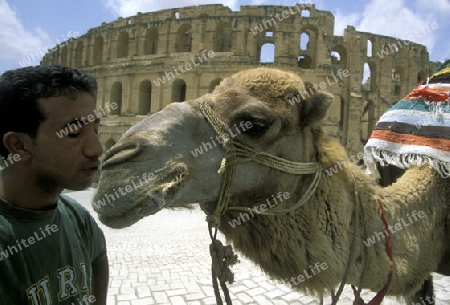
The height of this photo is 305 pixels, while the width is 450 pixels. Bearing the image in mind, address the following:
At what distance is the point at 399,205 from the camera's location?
291 cm

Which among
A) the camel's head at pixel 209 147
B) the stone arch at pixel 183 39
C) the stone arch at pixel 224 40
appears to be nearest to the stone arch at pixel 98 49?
the stone arch at pixel 183 39

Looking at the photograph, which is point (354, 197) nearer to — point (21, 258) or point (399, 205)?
point (399, 205)

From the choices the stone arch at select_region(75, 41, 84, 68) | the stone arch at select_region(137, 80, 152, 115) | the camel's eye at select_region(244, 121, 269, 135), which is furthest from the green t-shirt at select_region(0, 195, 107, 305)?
the stone arch at select_region(75, 41, 84, 68)

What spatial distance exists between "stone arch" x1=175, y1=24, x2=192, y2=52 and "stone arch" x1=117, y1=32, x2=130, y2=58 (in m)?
7.03

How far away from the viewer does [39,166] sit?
1.58 m

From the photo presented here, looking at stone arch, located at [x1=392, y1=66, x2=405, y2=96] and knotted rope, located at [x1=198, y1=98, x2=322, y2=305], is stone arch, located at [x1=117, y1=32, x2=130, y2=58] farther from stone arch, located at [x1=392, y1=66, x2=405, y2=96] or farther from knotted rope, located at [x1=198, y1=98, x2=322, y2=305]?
knotted rope, located at [x1=198, y1=98, x2=322, y2=305]

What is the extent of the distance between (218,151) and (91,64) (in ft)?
146

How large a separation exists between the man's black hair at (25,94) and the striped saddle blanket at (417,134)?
344cm

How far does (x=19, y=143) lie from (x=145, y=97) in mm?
35331

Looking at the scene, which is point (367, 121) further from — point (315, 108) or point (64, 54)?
point (64, 54)

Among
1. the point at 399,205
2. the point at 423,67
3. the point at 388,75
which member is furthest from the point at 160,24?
the point at 399,205

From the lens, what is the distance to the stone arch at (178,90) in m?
33.8

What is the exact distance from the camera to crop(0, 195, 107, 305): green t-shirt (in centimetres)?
153

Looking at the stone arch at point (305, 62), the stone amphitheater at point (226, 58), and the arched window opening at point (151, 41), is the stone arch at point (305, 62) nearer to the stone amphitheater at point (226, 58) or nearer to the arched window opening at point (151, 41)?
the stone amphitheater at point (226, 58)
